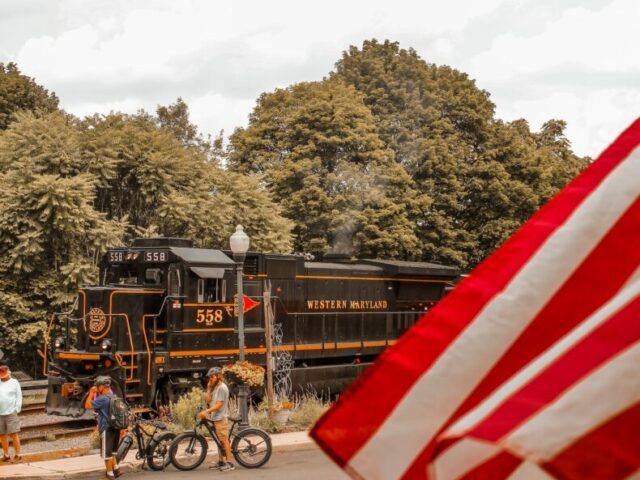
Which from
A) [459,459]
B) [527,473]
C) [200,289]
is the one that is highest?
[459,459]

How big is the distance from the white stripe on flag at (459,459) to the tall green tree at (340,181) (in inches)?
1568

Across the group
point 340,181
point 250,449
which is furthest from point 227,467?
point 340,181

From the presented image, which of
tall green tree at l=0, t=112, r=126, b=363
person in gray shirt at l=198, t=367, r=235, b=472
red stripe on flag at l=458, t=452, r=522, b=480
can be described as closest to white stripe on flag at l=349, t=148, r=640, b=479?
red stripe on flag at l=458, t=452, r=522, b=480

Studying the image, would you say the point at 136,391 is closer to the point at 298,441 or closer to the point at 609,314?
the point at 298,441

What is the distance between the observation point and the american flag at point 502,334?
235 centimetres

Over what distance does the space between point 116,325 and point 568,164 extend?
4211cm

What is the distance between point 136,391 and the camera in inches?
857

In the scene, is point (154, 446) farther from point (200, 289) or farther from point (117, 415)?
point (200, 289)

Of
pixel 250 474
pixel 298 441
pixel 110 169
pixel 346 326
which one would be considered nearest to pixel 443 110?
pixel 110 169

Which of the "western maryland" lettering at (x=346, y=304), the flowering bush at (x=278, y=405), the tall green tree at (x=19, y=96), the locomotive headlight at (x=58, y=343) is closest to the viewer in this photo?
the flowering bush at (x=278, y=405)

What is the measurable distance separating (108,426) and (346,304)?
11.7 meters

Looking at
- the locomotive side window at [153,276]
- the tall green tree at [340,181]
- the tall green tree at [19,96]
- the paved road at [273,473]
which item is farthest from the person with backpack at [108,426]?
the tall green tree at [19,96]

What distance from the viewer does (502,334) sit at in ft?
8.43

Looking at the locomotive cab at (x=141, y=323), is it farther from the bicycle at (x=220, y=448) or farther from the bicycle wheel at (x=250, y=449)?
the bicycle wheel at (x=250, y=449)
